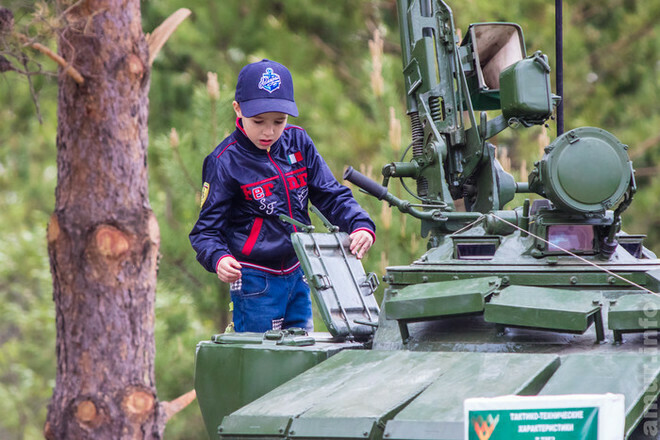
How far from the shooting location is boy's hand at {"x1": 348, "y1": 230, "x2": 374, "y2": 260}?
5.61 m

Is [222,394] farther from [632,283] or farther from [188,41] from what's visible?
[188,41]

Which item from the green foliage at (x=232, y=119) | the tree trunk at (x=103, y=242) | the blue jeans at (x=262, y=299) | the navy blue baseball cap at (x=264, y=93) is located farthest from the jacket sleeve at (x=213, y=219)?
the green foliage at (x=232, y=119)

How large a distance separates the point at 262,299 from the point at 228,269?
1.55ft

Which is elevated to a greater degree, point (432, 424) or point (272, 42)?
point (272, 42)

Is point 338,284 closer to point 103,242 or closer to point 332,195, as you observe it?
point 332,195

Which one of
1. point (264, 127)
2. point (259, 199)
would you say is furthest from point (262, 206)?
point (264, 127)

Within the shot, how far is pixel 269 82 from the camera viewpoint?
5516 mm

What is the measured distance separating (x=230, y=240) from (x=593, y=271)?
193 centimetres

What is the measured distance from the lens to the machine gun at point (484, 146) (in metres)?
4.80

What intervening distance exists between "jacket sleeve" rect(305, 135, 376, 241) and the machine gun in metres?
0.18

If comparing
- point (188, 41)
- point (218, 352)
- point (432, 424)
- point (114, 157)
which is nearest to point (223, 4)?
point (188, 41)

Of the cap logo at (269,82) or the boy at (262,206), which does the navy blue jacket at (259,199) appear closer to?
the boy at (262,206)

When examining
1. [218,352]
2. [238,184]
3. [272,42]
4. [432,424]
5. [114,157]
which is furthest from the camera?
[272,42]

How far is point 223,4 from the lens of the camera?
13133 millimetres
